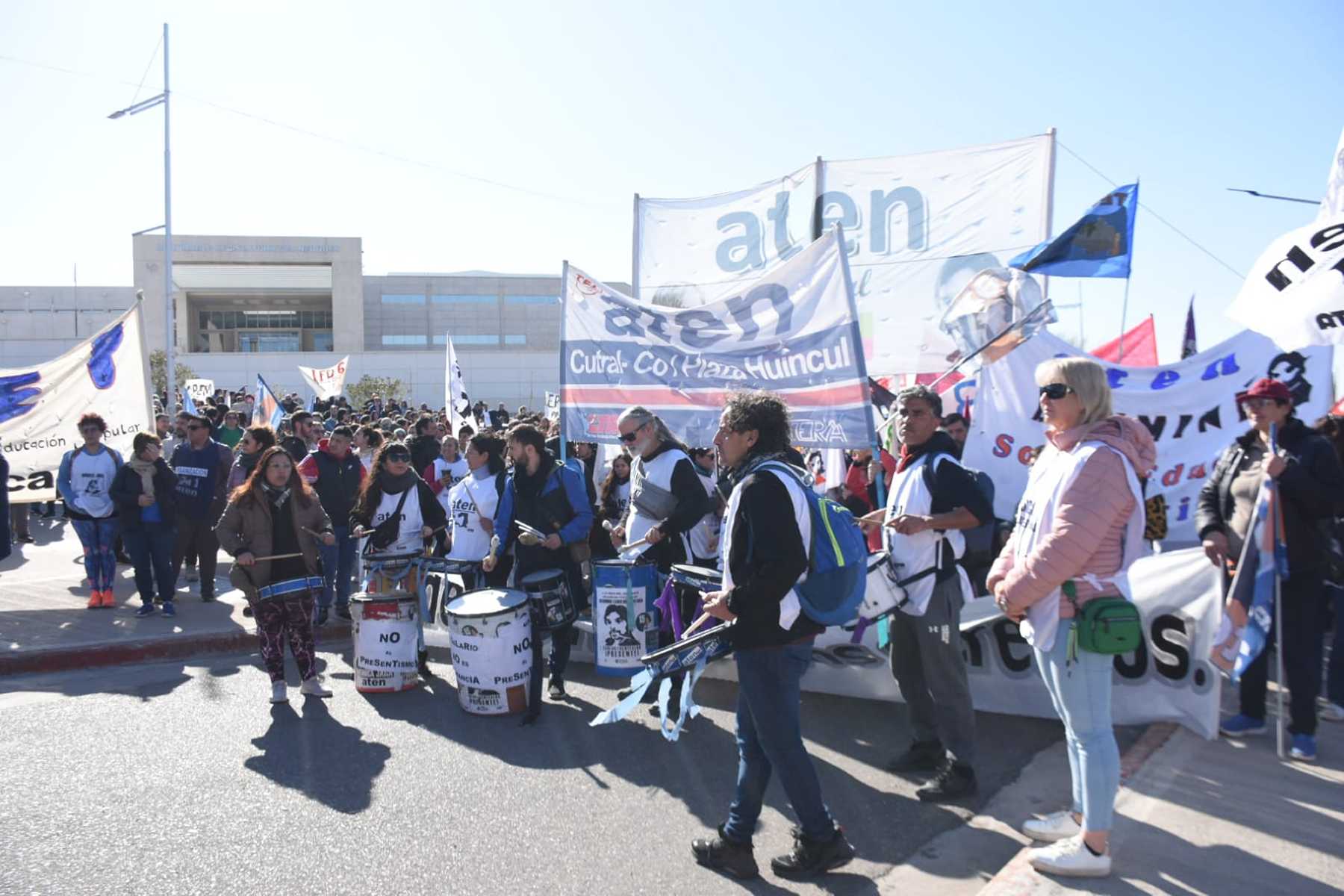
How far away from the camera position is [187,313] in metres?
66.7

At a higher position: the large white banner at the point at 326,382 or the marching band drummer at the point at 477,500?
the large white banner at the point at 326,382

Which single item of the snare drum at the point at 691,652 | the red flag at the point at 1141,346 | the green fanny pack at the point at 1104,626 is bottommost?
the snare drum at the point at 691,652

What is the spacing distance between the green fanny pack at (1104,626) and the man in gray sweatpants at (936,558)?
1.05 m

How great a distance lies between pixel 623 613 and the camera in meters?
6.09

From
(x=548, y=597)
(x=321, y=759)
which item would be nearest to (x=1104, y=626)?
(x=548, y=597)

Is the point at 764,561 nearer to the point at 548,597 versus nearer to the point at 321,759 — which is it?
the point at 548,597

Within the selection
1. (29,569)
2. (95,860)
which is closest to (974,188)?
(95,860)

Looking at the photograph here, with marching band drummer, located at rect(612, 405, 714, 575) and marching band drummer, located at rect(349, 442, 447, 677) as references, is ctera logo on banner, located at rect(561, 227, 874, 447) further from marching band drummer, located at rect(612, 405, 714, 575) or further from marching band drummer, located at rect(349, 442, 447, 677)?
marching band drummer, located at rect(349, 442, 447, 677)

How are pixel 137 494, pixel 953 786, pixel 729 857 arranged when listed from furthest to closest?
pixel 137 494, pixel 953 786, pixel 729 857

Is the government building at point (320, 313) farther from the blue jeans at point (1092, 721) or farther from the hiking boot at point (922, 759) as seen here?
the blue jeans at point (1092, 721)

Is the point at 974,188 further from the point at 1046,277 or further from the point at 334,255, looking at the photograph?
the point at 334,255

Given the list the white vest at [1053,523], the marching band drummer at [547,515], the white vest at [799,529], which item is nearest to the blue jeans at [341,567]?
the marching band drummer at [547,515]

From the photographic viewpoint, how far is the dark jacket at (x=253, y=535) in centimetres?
634

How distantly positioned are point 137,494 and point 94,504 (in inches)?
23.2
